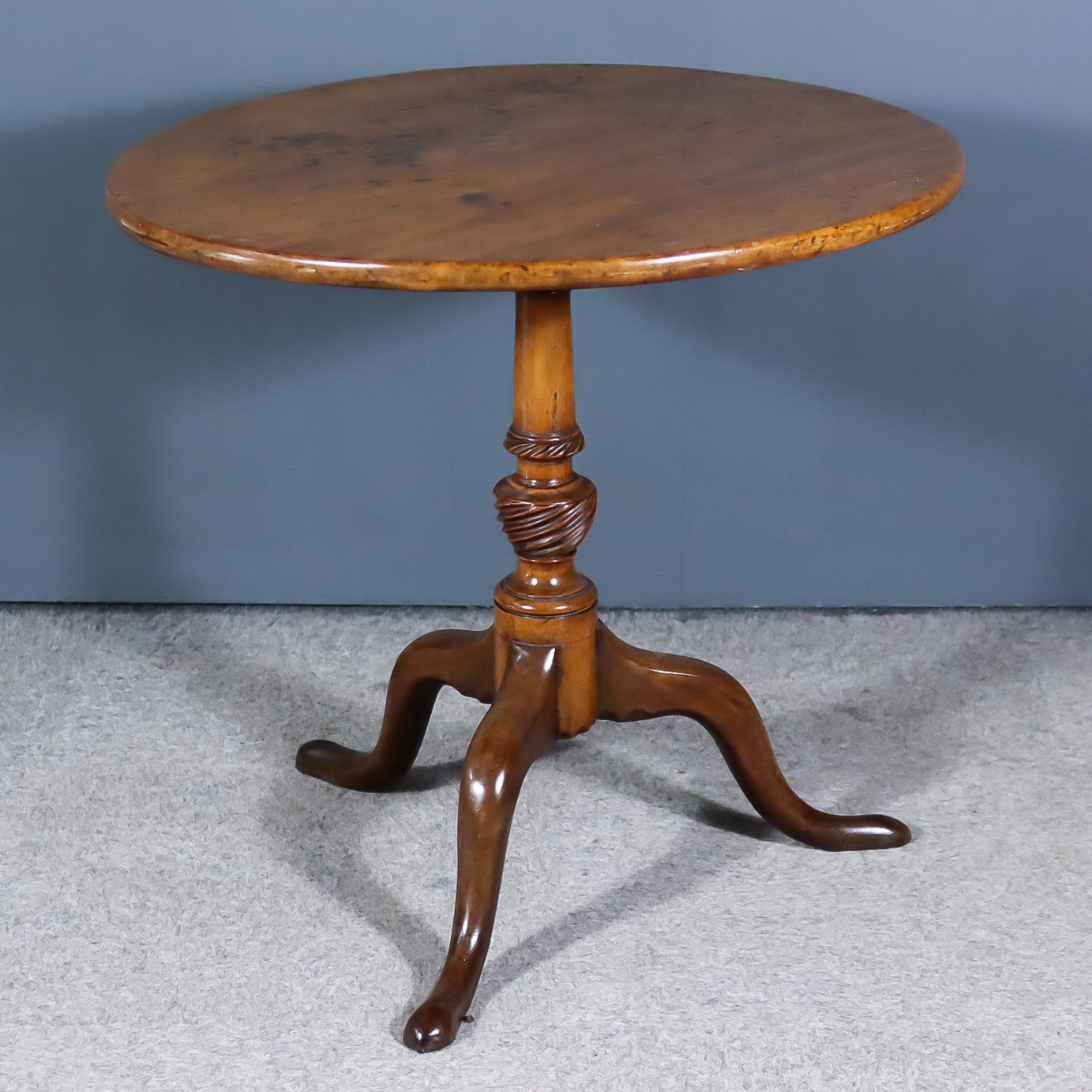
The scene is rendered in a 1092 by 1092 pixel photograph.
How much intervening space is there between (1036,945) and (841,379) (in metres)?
0.86

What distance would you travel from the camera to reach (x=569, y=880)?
1.61 metres

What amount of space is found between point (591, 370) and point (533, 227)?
907 millimetres

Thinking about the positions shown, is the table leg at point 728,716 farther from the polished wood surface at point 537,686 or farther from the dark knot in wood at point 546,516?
the dark knot in wood at point 546,516

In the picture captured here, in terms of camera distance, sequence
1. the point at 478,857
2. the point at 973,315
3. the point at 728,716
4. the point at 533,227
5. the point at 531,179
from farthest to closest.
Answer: the point at 973,315 < the point at 728,716 < the point at 478,857 < the point at 531,179 < the point at 533,227

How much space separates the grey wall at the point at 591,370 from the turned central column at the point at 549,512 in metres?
0.59

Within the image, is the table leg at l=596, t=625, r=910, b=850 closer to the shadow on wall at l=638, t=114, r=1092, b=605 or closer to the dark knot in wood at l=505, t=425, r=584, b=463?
the dark knot in wood at l=505, t=425, r=584, b=463

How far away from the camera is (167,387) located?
2113mm

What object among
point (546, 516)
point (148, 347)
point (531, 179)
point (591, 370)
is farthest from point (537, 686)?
point (148, 347)

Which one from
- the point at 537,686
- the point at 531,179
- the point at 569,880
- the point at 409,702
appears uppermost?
the point at 531,179

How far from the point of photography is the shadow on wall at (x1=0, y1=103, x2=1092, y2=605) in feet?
6.56

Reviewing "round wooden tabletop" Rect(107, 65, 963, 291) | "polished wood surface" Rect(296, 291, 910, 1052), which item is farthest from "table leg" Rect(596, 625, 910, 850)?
"round wooden tabletop" Rect(107, 65, 963, 291)

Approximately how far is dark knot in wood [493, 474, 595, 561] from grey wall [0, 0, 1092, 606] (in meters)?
0.59

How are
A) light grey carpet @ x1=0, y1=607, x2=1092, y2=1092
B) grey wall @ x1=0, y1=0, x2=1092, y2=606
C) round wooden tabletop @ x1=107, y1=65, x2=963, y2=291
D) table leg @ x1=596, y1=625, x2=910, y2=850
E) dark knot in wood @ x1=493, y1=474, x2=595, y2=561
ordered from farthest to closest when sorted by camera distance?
grey wall @ x1=0, y1=0, x2=1092, y2=606 < table leg @ x1=596, y1=625, x2=910, y2=850 < dark knot in wood @ x1=493, y1=474, x2=595, y2=561 < light grey carpet @ x1=0, y1=607, x2=1092, y2=1092 < round wooden tabletop @ x1=107, y1=65, x2=963, y2=291

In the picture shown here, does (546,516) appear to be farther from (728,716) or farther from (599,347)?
(599,347)
